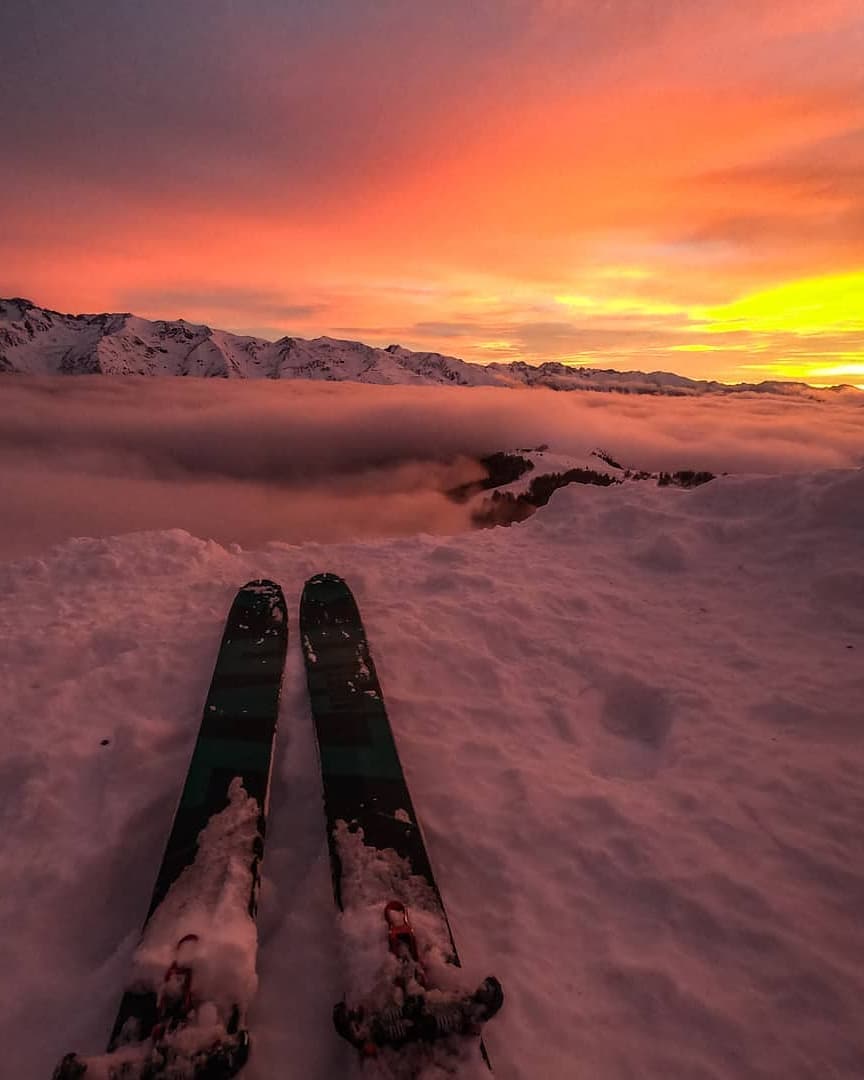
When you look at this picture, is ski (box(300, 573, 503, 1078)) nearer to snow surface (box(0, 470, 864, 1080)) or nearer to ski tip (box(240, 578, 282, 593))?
snow surface (box(0, 470, 864, 1080))

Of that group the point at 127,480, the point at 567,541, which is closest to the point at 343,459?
the point at 127,480

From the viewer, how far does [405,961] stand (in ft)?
7.14

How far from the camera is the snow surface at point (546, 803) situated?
2311 mm

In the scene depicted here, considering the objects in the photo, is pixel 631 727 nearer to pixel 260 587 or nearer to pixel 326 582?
pixel 326 582

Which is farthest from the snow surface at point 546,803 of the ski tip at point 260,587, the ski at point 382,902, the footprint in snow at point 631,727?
the ski tip at point 260,587

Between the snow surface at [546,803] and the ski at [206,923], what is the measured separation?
22 centimetres

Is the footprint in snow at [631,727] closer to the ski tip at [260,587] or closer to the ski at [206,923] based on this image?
the ski at [206,923]

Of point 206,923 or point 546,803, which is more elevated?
point 206,923

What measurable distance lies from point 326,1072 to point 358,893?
64 cm

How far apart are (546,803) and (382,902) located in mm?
1305

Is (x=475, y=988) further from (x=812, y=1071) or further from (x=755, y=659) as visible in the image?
(x=755, y=659)

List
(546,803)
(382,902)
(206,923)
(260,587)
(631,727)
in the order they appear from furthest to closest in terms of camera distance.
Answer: (260,587), (631,727), (546,803), (382,902), (206,923)

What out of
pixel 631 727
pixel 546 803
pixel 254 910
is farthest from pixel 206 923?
pixel 631 727

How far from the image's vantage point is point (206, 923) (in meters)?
2.41
